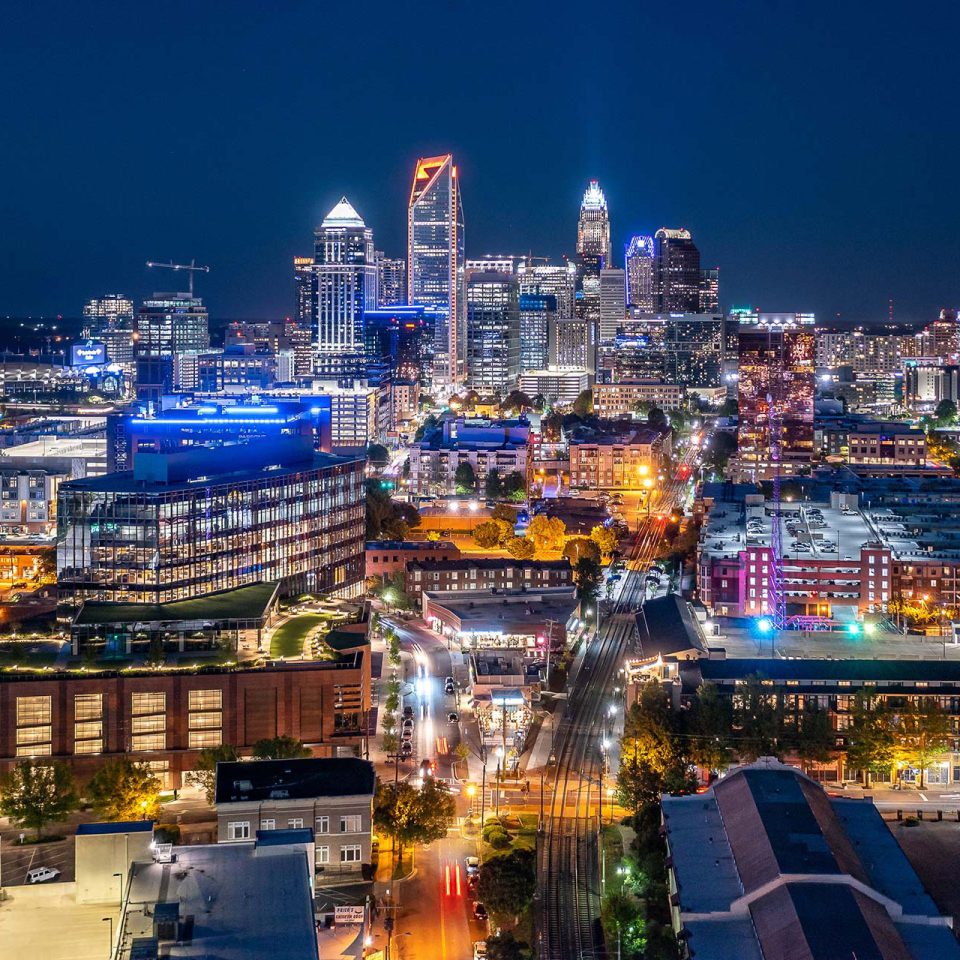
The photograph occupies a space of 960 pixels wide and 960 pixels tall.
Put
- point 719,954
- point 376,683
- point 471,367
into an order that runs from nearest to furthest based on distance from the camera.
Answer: point 719,954
point 376,683
point 471,367

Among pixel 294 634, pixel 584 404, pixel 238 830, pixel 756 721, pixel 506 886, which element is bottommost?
pixel 506 886

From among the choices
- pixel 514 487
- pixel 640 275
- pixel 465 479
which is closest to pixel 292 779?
pixel 514 487

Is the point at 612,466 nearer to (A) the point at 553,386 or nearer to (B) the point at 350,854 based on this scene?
(A) the point at 553,386

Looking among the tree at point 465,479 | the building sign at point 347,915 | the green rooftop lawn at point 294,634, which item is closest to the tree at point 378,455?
the tree at point 465,479

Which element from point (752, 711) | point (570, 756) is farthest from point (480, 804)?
point (752, 711)

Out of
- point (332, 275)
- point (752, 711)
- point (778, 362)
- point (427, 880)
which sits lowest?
point (427, 880)

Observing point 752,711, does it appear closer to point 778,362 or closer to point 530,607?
point 530,607

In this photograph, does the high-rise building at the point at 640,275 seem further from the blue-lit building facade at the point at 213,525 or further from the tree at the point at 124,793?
the tree at the point at 124,793
